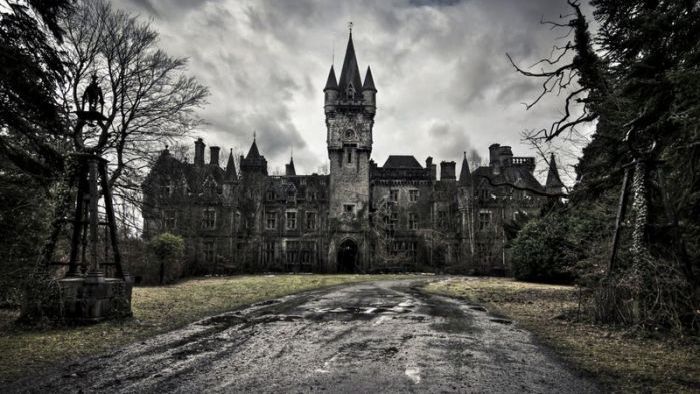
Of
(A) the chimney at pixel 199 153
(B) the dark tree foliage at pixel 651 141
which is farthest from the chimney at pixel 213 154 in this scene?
(B) the dark tree foliage at pixel 651 141

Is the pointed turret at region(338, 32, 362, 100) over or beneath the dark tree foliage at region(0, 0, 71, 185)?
over

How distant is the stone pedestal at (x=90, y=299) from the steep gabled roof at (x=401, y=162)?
40807 mm

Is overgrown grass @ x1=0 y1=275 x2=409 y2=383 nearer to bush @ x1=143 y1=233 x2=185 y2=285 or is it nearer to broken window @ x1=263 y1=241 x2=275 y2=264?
bush @ x1=143 y1=233 x2=185 y2=285

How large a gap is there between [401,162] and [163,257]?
32.3 meters

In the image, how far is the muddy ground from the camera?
507 cm

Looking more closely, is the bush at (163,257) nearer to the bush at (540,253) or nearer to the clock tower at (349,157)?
the clock tower at (349,157)

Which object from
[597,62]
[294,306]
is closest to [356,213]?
[294,306]

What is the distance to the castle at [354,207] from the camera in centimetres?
4062

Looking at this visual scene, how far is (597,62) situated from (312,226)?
118ft

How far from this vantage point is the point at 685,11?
8078 millimetres

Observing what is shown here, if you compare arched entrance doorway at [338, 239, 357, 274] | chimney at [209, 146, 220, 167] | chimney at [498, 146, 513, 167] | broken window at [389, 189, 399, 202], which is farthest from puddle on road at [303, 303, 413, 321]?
→ chimney at [498, 146, 513, 167]

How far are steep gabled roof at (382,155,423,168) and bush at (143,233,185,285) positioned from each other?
29.7 m

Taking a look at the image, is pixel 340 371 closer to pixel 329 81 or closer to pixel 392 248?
pixel 392 248

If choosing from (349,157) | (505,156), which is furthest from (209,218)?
(505,156)
